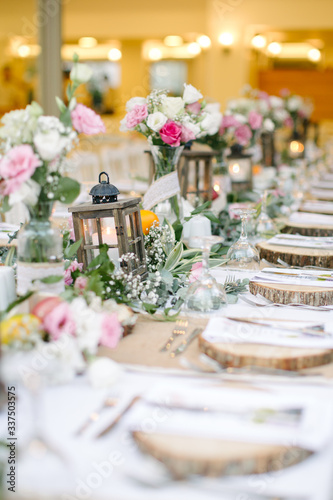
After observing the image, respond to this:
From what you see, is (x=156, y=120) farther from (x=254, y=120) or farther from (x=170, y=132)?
(x=254, y=120)

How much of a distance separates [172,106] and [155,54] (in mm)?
11738

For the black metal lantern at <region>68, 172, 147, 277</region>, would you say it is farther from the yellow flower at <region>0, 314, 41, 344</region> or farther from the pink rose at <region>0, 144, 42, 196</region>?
the yellow flower at <region>0, 314, 41, 344</region>

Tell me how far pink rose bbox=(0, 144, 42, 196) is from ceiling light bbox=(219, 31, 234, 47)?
31.0 ft

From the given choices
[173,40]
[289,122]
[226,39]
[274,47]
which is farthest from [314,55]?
[289,122]

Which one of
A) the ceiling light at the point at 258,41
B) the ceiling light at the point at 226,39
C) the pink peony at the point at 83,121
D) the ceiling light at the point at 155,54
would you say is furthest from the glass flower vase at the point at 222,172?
the ceiling light at the point at 155,54

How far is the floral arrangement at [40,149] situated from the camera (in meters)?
1.16

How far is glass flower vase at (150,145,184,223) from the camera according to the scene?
2.14 meters

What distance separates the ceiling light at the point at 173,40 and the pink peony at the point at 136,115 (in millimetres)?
9970

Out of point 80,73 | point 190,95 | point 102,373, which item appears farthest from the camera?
point 190,95

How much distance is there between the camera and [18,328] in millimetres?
1007

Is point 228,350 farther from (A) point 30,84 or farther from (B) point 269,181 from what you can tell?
(A) point 30,84

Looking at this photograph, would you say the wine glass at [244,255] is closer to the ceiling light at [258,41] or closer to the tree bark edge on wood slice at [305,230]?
the tree bark edge on wood slice at [305,230]

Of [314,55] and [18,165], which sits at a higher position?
[314,55]

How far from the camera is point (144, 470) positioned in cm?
85
